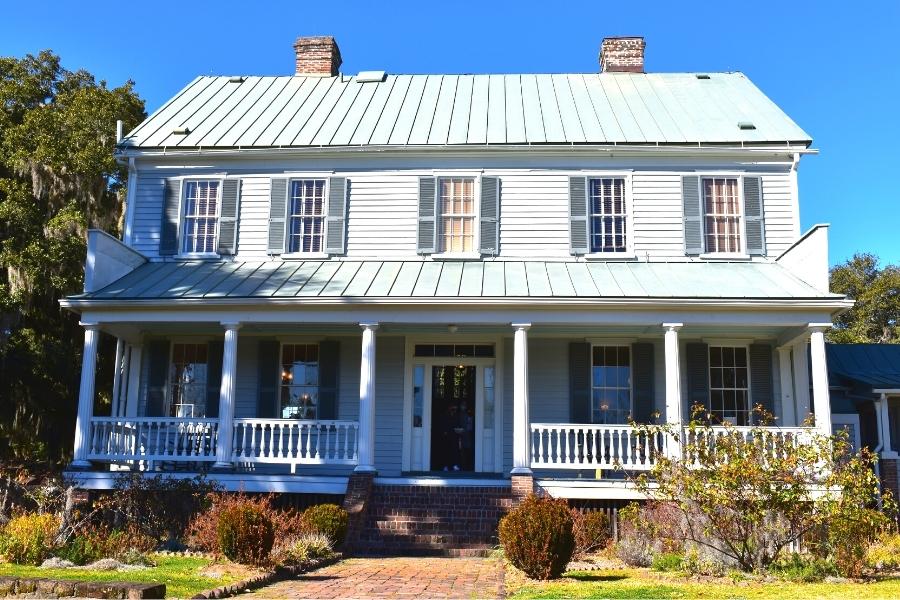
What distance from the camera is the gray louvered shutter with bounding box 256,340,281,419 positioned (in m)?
17.3

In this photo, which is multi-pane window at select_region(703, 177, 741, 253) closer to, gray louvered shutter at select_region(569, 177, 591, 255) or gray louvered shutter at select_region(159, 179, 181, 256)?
gray louvered shutter at select_region(569, 177, 591, 255)

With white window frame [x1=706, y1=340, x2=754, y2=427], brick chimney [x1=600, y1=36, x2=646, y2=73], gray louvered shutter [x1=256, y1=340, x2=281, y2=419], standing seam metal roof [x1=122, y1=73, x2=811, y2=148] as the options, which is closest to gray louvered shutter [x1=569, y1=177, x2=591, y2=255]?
standing seam metal roof [x1=122, y1=73, x2=811, y2=148]

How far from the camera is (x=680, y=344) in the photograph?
56.1ft

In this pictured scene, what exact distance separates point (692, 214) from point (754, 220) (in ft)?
4.00

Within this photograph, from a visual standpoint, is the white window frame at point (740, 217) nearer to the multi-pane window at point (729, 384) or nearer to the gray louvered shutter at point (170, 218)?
the multi-pane window at point (729, 384)

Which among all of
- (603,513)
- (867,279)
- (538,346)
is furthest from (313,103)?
(867,279)

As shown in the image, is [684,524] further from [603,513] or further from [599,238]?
[599,238]

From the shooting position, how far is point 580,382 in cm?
1703

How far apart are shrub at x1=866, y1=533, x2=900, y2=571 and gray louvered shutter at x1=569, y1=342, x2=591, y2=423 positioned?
556 centimetres

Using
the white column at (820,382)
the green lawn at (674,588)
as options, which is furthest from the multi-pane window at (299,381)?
the white column at (820,382)

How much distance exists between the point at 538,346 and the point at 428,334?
7.26 feet

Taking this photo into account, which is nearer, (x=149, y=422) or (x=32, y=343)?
(x=149, y=422)

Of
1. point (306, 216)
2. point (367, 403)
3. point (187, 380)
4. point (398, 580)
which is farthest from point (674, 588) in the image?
point (187, 380)

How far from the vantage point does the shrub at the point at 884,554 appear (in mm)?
11188
